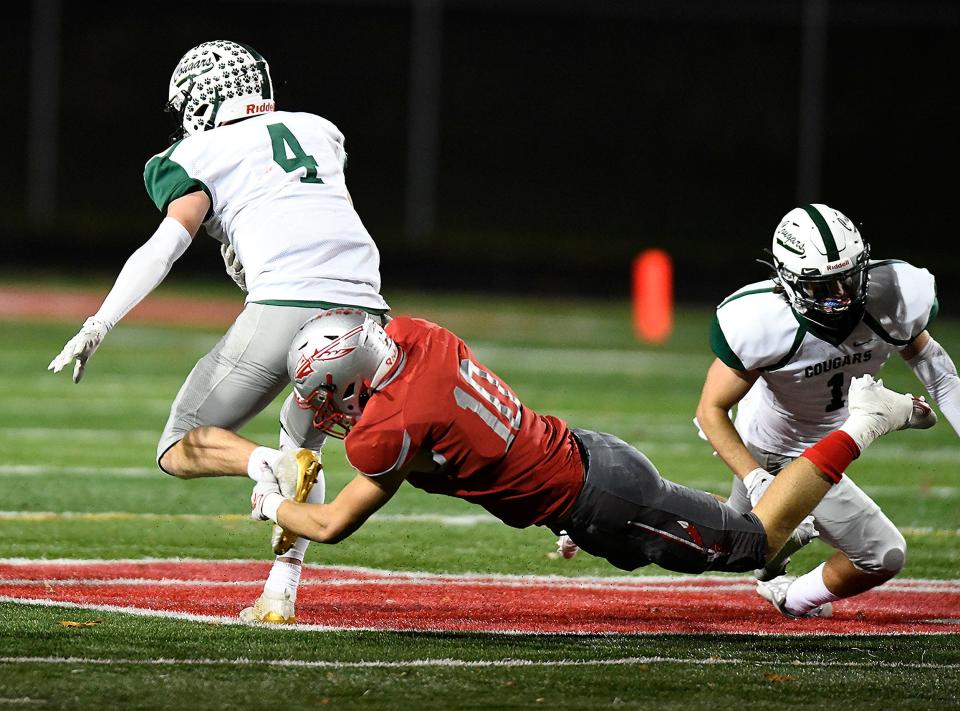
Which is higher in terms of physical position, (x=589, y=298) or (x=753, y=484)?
(x=753, y=484)

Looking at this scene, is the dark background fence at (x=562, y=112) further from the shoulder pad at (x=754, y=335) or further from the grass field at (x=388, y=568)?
the shoulder pad at (x=754, y=335)

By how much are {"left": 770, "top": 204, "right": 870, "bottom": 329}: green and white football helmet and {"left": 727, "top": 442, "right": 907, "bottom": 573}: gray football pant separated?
21.9 inches

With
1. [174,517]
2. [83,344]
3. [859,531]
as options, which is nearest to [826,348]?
[859,531]

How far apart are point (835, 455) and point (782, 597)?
2.51 feet

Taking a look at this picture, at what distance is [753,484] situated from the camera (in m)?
4.91

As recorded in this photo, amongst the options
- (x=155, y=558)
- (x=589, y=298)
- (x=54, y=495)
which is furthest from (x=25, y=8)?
(x=155, y=558)

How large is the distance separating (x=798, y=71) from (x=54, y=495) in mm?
18591

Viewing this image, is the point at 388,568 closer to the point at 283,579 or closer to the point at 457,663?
the point at 283,579

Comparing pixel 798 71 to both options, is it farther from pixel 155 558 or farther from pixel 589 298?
pixel 155 558

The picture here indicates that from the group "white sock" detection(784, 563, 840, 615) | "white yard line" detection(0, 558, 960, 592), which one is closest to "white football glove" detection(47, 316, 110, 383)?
"white yard line" detection(0, 558, 960, 592)

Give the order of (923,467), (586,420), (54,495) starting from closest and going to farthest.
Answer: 1. (54,495)
2. (923,467)
3. (586,420)

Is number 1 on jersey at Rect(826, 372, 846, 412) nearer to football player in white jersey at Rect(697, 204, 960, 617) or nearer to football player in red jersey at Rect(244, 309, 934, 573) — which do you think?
football player in white jersey at Rect(697, 204, 960, 617)

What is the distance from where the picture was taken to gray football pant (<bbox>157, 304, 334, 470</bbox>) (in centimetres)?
477

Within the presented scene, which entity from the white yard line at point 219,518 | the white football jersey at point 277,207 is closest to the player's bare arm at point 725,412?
the white football jersey at point 277,207
